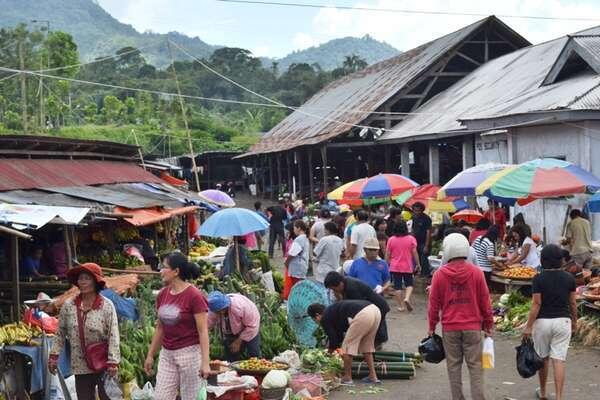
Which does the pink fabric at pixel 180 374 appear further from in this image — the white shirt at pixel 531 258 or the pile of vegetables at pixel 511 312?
the white shirt at pixel 531 258

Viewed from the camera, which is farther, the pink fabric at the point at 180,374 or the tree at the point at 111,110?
the tree at the point at 111,110

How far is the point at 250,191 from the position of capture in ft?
151

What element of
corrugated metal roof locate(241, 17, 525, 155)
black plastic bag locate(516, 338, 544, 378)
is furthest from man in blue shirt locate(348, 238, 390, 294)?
corrugated metal roof locate(241, 17, 525, 155)

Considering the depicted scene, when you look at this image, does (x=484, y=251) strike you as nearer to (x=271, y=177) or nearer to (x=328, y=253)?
(x=328, y=253)

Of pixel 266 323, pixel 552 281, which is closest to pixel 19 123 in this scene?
pixel 266 323

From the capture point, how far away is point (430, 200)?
771 inches

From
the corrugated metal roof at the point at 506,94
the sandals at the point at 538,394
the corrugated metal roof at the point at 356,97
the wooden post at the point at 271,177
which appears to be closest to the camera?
the sandals at the point at 538,394

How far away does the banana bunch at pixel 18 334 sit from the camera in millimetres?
7758

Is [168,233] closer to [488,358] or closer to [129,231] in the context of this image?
[129,231]

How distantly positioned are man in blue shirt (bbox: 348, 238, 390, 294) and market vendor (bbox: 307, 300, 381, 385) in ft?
6.29

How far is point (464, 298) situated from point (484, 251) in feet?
22.6

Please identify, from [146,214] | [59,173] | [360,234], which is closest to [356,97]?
[360,234]

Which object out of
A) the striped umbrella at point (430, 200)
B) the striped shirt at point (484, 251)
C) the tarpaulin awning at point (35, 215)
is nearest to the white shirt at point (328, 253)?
the striped shirt at point (484, 251)

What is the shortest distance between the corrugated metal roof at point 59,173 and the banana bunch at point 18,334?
4.15 metres
